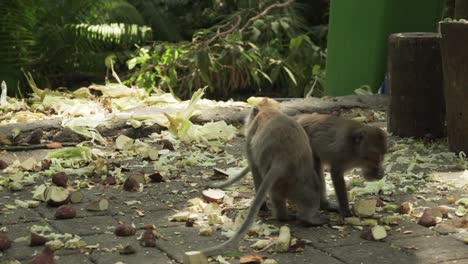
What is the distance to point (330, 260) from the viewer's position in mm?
4137

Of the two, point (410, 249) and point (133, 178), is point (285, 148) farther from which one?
point (133, 178)

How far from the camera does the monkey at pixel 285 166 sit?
4586 mm

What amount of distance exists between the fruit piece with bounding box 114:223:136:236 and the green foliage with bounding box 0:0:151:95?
7.38m

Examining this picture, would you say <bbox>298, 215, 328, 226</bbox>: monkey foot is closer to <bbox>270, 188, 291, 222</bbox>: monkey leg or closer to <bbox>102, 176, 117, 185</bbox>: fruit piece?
<bbox>270, 188, 291, 222</bbox>: monkey leg

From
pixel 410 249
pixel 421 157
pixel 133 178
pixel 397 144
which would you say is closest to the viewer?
pixel 410 249

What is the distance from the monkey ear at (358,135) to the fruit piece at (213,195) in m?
0.97

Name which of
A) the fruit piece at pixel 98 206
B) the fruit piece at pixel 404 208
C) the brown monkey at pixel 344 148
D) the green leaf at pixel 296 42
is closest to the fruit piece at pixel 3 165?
the fruit piece at pixel 98 206

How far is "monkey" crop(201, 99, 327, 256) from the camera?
4.59 m

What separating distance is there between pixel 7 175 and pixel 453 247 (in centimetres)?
323

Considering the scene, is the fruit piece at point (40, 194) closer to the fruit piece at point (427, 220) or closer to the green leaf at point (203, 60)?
the fruit piece at point (427, 220)

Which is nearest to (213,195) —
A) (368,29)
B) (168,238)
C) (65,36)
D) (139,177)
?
(139,177)

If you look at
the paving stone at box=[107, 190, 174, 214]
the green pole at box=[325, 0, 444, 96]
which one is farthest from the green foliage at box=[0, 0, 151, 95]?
the paving stone at box=[107, 190, 174, 214]

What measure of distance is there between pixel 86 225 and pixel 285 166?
120 cm

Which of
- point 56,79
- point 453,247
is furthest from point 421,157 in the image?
point 56,79
